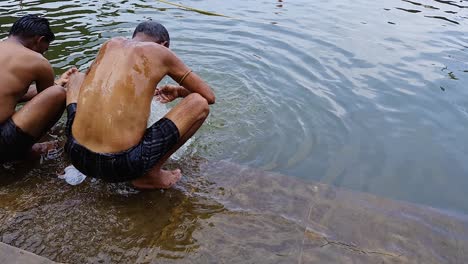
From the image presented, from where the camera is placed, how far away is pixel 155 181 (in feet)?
10.8

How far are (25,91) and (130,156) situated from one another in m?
1.19

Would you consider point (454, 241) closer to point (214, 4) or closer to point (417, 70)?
point (417, 70)

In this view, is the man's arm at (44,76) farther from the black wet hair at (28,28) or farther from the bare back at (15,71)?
the black wet hair at (28,28)

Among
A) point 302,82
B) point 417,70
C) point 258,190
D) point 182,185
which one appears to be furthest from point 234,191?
point 417,70

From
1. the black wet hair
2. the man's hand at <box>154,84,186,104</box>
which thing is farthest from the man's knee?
the man's hand at <box>154,84,186,104</box>

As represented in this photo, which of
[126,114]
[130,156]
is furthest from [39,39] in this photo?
[130,156]

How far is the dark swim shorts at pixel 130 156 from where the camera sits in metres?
2.95

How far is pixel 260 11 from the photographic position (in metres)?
9.27

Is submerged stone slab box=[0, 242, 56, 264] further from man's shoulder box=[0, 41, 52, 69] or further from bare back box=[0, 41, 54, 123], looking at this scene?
man's shoulder box=[0, 41, 52, 69]

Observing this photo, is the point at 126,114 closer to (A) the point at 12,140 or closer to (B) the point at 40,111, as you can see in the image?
(B) the point at 40,111

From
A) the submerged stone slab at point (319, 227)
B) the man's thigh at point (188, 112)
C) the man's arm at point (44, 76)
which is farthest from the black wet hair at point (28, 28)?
the submerged stone slab at point (319, 227)

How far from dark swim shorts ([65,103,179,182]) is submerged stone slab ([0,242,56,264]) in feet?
2.76

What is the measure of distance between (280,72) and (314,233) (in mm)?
3686

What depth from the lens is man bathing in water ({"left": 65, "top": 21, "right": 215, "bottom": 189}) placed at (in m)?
2.88
